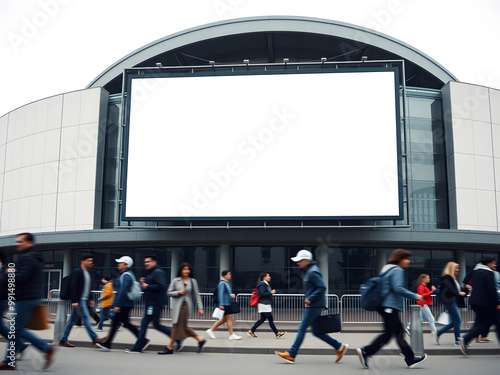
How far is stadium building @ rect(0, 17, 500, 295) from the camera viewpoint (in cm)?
2133

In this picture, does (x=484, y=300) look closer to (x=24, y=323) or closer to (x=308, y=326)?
(x=308, y=326)

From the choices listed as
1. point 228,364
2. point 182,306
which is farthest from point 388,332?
point 182,306

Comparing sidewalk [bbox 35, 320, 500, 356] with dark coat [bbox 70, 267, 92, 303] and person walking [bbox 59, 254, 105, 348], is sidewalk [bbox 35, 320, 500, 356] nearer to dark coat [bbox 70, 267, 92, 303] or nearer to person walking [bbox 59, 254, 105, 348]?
person walking [bbox 59, 254, 105, 348]

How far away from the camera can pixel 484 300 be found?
8.15 meters

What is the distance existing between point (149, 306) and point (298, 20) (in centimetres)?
2355

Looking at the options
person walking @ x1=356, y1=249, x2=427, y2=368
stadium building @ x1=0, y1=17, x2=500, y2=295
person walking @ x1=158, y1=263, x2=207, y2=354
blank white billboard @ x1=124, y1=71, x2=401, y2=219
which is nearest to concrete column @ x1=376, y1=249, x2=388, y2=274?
stadium building @ x1=0, y1=17, x2=500, y2=295

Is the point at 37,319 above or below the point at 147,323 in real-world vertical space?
above

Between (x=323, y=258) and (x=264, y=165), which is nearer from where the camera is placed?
(x=264, y=165)

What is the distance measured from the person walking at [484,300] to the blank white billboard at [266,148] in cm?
1231

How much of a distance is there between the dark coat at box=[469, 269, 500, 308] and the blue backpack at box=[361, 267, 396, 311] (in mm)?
2389

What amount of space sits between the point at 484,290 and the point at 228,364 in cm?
462

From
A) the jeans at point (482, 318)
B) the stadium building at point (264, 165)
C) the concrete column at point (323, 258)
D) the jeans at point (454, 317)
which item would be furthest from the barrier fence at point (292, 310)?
the concrete column at point (323, 258)

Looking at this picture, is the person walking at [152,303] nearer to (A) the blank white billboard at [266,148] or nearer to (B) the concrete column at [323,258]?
(A) the blank white billboard at [266,148]

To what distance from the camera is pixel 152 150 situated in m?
22.4
